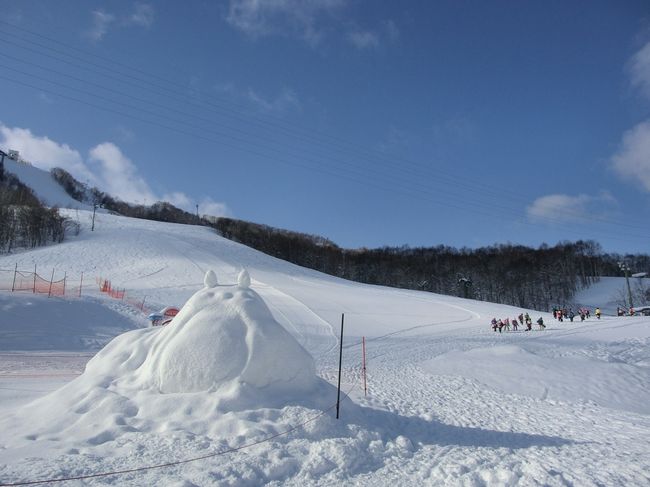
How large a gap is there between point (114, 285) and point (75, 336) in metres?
16.9

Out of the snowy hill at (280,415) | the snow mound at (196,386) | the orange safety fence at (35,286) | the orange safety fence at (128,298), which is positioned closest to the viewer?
the snowy hill at (280,415)

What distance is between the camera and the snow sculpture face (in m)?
6.84

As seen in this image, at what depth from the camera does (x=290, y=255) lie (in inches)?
4200

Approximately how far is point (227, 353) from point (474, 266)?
103 m

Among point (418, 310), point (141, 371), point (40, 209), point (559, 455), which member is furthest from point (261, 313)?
point (40, 209)

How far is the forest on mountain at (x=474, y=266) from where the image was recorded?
298ft

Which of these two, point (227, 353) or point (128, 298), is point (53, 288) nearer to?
point (128, 298)

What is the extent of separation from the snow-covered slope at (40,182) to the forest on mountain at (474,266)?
46.5 m

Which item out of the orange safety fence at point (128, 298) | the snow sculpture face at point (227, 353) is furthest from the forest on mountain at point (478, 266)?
the snow sculpture face at point (227, 353)

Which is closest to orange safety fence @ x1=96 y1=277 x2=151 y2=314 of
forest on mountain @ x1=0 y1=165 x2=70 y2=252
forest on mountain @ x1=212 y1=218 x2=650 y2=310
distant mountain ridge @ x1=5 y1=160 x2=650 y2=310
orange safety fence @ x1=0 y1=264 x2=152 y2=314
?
orange safety fence @ x1=0 y1=264 x2=152 y2=314

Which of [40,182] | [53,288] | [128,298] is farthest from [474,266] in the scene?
[40,182]

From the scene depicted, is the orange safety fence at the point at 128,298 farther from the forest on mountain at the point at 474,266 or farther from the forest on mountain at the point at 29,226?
the forest on mountain at the point at 474,266

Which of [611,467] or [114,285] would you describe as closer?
[611,467]

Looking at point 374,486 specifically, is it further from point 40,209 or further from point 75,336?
point 40,209
